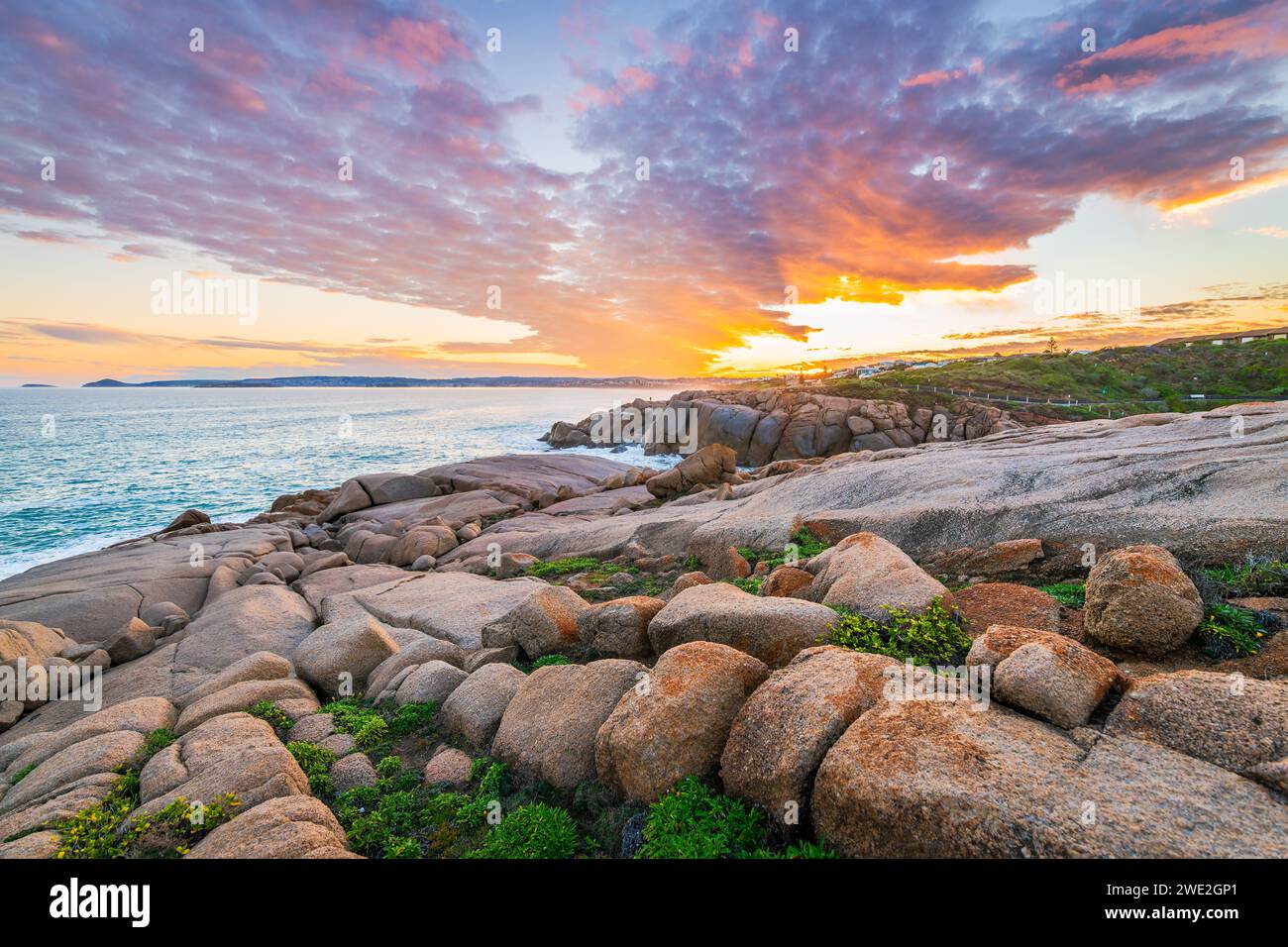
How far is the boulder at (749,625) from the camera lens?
276 inches

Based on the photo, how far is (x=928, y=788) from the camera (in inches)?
151

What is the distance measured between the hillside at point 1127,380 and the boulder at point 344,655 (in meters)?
66.3

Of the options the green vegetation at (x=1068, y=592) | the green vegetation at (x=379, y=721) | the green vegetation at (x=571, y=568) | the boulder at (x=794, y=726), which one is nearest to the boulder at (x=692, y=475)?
the green vegetation at (x=571, y=568)

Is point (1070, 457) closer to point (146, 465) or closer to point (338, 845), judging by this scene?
point (338, 845)

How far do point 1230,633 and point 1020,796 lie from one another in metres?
4.53

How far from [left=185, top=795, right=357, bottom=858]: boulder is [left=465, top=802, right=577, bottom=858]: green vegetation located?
1293 mm

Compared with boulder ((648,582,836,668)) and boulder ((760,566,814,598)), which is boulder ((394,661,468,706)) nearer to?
boulder ((648,582,836,668))

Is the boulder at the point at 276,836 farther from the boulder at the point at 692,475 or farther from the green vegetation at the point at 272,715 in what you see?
the boulder at the point at 692,475

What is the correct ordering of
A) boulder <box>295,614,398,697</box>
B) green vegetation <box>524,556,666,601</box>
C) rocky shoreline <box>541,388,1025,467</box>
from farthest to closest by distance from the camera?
rocky shoreline <box>541,388,1025,467</box>
green vegetation <box>524,556,666,601</box>
boulder <box>295,614,398,697</box>


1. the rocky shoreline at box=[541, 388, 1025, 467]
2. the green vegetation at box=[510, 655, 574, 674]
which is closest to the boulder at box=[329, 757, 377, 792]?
the green vegetation at box=[510, 655, 574, 674]

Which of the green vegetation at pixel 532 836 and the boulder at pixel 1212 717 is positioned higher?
the boulder at pixel 1212 717

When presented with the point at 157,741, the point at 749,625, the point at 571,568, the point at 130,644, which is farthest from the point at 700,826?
the point at 130,644

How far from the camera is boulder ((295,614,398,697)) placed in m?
9.89
